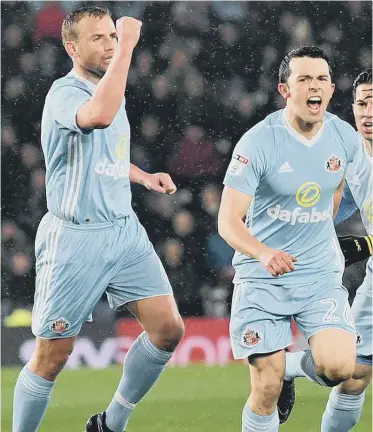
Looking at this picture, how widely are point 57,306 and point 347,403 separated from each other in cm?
133

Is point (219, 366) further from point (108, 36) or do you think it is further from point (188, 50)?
point (108, 36)

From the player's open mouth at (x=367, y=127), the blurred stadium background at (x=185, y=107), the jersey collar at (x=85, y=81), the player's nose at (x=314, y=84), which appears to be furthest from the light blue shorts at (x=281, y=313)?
the blurred stadium background at (x=185, y=107)

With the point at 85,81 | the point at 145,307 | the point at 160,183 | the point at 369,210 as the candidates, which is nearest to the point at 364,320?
the point at 369,210

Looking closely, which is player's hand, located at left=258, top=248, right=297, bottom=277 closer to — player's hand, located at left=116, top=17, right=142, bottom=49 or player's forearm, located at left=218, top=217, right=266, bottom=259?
player's forearm, located at left=218, top=217, right=266, bottom=259

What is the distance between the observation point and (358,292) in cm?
500

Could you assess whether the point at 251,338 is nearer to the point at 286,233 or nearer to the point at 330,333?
the point at 330,333

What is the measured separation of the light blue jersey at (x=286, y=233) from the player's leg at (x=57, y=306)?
0.62 meters

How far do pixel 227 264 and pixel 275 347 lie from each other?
4.89 meters

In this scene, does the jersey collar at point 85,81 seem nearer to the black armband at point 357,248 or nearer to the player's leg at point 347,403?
the black armband at point 357,248

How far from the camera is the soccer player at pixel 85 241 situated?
175 inches

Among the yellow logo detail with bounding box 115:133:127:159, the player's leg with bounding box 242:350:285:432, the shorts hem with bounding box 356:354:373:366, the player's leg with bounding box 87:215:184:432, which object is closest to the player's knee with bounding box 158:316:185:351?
the player's leg with bounding box 87:215:184:432

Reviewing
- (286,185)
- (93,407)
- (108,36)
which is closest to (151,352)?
(286,185)

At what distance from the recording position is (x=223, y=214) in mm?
4301

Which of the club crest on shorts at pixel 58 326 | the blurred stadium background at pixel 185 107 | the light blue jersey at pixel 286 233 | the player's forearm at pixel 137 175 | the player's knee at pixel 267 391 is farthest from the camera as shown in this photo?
the blurred stadium background at pixel 185 107
